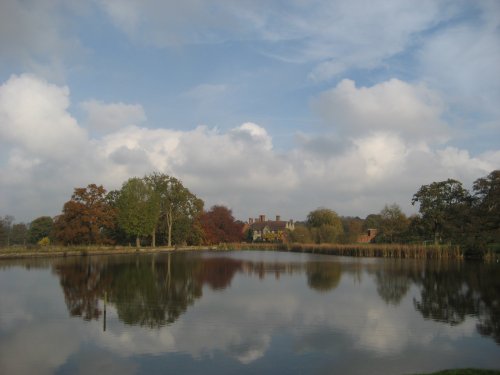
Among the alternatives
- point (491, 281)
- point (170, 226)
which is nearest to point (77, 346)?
point (491, 281)

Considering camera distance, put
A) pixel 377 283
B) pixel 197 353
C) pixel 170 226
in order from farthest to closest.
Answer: pixel 170 226
pixel 377 283
pixel 197 353

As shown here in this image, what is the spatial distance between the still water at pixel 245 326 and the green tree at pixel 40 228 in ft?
173

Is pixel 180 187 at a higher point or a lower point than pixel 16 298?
higher

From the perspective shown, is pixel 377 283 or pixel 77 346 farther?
pixel 377 283

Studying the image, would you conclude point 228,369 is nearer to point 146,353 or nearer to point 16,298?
point 146,353

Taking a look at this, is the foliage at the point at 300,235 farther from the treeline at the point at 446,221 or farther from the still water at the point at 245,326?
the still water at the point at 245,326

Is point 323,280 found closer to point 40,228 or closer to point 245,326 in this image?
point 245,326

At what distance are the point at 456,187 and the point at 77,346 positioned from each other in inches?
1889

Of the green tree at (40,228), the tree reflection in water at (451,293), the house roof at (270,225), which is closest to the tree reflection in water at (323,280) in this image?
the tree reflection in water at (451,293)

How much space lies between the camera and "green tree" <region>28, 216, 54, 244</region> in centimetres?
7200

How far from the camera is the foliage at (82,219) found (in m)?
49.5

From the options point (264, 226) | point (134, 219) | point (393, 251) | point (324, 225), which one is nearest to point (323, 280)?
point (393, 251)

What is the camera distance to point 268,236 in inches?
3570

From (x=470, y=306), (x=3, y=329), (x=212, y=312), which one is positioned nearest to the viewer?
(x=3, y=329)
